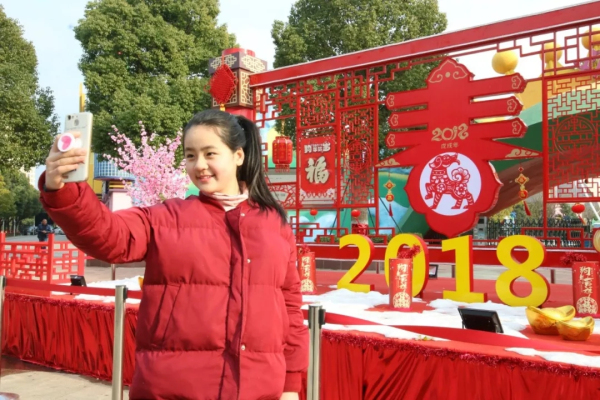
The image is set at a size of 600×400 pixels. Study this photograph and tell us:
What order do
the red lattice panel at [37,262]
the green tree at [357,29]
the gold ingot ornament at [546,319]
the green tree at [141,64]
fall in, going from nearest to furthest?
the gold ingot ornament at [546,319]
the red lattice panel at [37,262]
the green tree at [357,29]
the green tree at [141,64]

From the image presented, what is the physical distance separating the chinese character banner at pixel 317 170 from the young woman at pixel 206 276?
178 inches

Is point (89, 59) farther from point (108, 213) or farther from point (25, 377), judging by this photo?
point (108, 213)

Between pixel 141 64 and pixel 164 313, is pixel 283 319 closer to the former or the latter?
pixel 164 313

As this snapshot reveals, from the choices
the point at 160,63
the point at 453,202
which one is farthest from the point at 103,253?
the point at 160,63

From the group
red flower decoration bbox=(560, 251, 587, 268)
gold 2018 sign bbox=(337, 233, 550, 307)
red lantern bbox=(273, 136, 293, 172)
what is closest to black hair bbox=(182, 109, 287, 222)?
gold 2018 sign bbox=(337, 233, 550, 307)

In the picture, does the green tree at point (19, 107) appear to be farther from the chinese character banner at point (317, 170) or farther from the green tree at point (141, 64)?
the chinese character banner at point (317, 170)

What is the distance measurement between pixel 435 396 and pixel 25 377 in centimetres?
349

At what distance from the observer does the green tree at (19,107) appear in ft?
46.4

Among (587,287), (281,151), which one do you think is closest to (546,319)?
(587,287)

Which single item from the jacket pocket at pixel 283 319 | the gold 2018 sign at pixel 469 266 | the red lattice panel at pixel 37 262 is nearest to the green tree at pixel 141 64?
the red lattice panel at pixel 37 262

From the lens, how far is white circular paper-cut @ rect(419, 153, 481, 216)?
468 cm

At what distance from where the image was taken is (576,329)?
2.85m

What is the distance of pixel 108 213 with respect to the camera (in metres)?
1.12

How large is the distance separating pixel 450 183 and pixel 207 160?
3.90m
